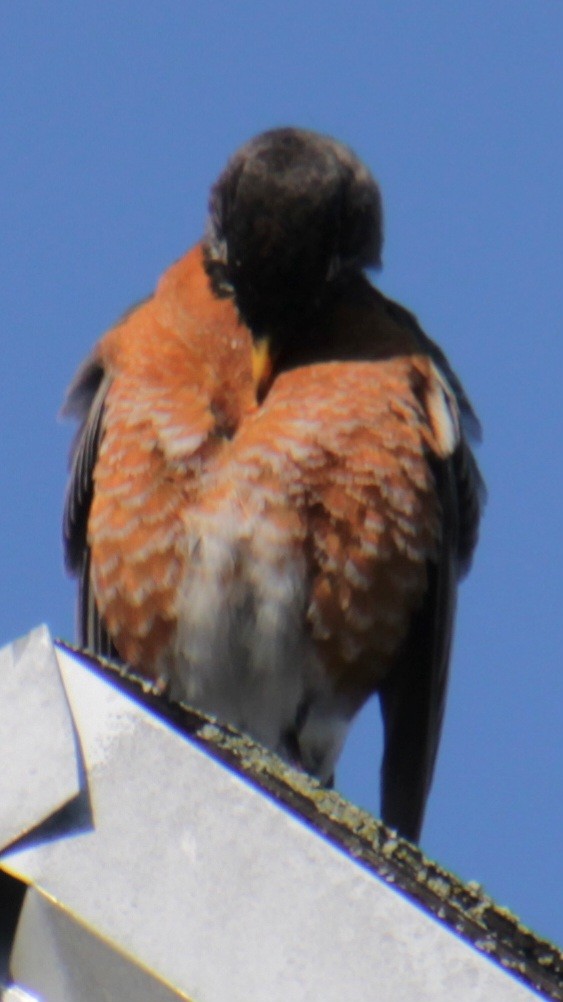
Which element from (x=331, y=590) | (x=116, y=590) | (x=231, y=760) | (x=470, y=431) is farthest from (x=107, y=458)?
(x=231, y=760)

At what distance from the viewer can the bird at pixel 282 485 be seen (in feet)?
14.2

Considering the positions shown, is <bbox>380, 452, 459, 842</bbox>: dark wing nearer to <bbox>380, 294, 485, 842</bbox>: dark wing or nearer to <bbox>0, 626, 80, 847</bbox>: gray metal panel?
<bbox>380, 294, 485, 842</bbox>: dark wing

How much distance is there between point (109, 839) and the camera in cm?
207

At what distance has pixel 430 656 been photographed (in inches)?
190

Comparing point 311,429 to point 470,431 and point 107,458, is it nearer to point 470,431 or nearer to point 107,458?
point 107,458

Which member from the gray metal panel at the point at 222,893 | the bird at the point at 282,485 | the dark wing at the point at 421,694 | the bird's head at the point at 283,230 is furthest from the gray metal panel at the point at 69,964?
the bird's head at the point at 283,230

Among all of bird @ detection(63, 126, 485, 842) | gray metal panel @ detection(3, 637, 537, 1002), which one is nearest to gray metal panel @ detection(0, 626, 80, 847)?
gray metal panel @ detection(3, 637, 537, 1002)

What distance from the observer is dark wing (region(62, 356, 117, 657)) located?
4793 millimetres

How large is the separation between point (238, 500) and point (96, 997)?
89.0 inches

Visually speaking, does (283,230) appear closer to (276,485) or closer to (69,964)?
(276,485)

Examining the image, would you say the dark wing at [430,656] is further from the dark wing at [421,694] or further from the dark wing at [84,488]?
the dark wing at [84,488]

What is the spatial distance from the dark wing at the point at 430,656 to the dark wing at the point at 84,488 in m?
0.84

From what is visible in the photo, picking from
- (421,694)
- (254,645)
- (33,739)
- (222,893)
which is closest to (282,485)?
(254,645)

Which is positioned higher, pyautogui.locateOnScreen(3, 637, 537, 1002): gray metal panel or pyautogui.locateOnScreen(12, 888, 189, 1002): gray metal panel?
pyautogui.locateOnScreen(3, 637, 537, 1002): gray metal panel
